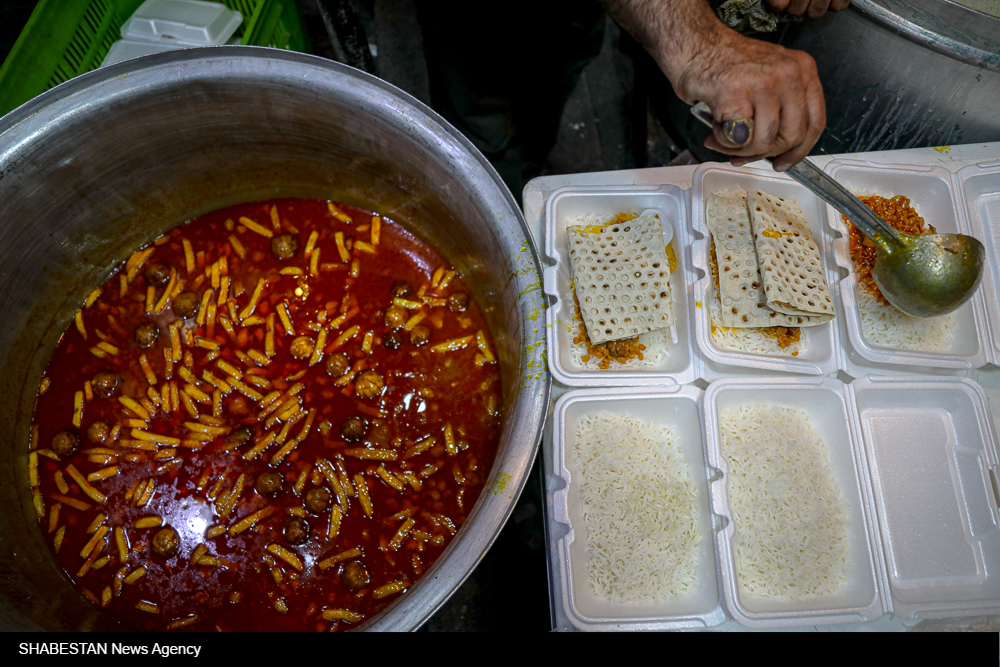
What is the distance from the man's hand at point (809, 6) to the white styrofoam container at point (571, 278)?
2.61 feet

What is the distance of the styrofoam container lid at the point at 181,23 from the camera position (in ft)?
9.40

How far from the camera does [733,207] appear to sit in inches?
97.3

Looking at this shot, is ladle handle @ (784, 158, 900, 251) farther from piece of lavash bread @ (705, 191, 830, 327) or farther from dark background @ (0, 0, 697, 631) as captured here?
dark background @ (0, 0, 697, 631)

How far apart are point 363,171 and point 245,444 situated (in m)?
1.11

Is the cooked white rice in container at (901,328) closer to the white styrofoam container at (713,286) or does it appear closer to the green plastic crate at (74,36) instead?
the white styrofoam container at (713,286)

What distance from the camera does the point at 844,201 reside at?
2.17 meters

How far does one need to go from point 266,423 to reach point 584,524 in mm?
1264

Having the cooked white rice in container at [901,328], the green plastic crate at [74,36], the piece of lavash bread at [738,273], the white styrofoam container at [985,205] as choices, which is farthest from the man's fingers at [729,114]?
the green plastic crate at [74,36]

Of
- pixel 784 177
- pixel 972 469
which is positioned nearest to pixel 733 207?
pixel 784 177

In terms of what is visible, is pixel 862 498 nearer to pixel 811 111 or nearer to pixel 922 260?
pixel 922 260

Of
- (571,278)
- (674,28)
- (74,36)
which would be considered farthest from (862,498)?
(74,36)

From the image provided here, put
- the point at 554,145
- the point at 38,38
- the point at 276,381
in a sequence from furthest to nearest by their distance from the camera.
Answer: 1. the point at 554,145
2. the point at 38,38
3. the point at 276,381

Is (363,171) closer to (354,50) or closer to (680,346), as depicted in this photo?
(354,50)

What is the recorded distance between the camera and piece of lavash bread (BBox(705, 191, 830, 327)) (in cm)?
235
